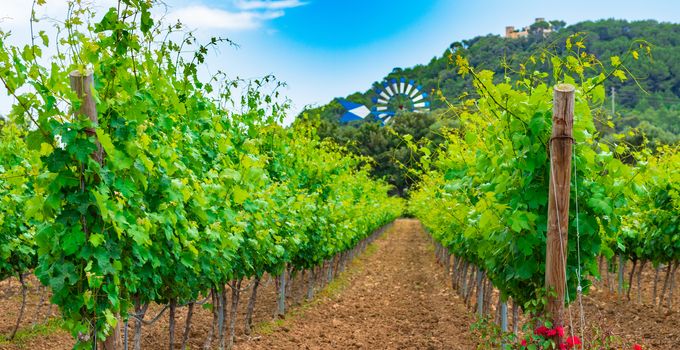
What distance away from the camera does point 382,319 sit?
1144 centimetres

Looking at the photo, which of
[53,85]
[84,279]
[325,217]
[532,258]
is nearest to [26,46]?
[53,85]

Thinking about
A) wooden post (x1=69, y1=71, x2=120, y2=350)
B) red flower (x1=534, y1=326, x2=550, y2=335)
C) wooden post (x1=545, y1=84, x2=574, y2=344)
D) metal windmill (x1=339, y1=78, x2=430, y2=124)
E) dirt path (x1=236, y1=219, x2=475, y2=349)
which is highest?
metal windmill (x1=339, y1=78, x2=430, y2=124)

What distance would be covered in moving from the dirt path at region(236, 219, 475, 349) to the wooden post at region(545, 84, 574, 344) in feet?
11.0

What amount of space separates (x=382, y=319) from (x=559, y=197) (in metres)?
7.50

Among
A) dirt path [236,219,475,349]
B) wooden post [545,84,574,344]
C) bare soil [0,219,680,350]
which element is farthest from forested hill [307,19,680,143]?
wooden post [545,84,574,344]

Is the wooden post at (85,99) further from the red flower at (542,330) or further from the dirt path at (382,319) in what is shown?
the dirt path at (382,319)

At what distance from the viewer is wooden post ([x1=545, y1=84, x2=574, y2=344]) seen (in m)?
4.22

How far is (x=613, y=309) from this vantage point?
40.0ft

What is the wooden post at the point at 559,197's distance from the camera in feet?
13.9

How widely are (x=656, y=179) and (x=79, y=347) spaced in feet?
29.6

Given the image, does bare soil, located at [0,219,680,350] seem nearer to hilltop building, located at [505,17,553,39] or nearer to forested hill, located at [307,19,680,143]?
hilltop building, located at [505,17,553,39]

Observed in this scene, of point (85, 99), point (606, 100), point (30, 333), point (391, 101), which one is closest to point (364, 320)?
point (30, 333)

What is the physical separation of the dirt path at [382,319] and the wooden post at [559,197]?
3.35 meters

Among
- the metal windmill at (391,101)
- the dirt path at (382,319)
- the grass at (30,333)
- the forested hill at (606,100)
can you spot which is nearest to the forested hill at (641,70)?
the forested hill at (606,100)
